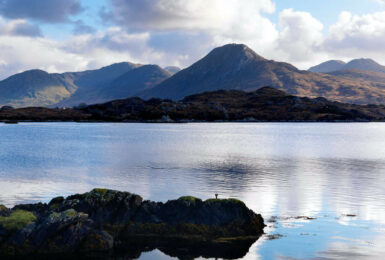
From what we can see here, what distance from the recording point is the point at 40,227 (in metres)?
20.2

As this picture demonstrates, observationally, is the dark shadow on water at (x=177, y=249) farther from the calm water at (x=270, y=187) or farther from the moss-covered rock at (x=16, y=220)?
the moss-covered rock at (x=16, y=220)

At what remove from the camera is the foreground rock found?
20031 millimetres

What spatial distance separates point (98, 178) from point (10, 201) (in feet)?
49.8

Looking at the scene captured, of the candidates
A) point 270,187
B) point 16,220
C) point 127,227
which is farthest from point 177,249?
point 270,187

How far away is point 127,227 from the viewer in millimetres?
22922

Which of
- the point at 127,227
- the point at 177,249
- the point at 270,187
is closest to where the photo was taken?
the point at 177,249

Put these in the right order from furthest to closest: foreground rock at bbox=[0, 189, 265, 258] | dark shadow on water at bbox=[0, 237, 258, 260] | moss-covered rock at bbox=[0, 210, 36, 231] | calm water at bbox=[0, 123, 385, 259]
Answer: calm water at bbox=[0, 123, 385, 259] → moss-covered rock at bbox=[0, 210, 36, 231] → foreground rock at bbox=[0, 189, 265, 258] → dark shadow on water at bbox=[0, 237, 258, 260]

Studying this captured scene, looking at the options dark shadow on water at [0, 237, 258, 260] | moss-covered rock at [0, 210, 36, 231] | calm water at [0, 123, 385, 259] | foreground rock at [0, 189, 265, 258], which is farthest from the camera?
calm water at [0, 123, 385, 259]

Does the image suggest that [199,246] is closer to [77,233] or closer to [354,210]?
A: [77,233]

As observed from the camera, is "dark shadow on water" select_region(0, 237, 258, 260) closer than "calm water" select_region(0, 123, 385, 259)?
Yes

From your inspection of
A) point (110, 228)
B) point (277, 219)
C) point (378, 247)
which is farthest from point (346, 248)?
point (110, 228)

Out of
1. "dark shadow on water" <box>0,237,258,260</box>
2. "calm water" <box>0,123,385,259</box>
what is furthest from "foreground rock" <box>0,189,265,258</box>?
"calm water" <box>0,123,385,259</box>

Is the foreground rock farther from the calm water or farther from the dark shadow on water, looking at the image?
the calm water

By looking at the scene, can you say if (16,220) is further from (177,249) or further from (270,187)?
(270,187)
